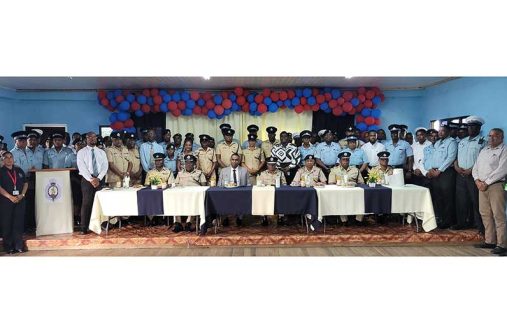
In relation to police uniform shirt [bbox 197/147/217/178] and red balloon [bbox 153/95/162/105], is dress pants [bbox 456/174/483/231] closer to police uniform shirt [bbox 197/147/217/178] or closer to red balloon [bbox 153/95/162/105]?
police uniform shirt [bbox 197/147/217/178]

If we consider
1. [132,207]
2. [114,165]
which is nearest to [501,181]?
[132,207]

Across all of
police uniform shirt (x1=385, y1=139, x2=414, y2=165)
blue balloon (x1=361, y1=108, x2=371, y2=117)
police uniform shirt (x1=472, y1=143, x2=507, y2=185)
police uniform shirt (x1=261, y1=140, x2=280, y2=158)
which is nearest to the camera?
police uniform shirt (x1=472, y1=143, x2=507, y2=185)

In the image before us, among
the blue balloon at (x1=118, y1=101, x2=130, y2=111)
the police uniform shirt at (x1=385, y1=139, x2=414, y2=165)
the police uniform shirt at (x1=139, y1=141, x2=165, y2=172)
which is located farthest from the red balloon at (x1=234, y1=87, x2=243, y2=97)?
the police uniform shirt at (x1=385, y1=139, x2=414, y2=165)

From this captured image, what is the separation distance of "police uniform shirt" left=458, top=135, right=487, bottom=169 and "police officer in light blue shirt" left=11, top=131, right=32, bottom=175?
20.1 ft

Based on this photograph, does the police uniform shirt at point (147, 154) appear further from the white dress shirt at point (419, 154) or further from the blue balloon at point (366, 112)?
the blue balloon at point (366, 112)

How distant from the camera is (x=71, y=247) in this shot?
4.67 meters

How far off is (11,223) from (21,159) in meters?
1.18

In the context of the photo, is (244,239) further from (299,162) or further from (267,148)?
(267,148)

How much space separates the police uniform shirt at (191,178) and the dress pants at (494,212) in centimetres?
369

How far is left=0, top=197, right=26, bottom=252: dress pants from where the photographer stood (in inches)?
175

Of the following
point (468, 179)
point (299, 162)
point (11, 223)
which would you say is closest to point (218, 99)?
point (299, 162)

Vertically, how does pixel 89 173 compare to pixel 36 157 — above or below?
below

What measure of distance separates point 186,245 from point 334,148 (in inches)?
120

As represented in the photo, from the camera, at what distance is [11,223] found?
14.7ft
